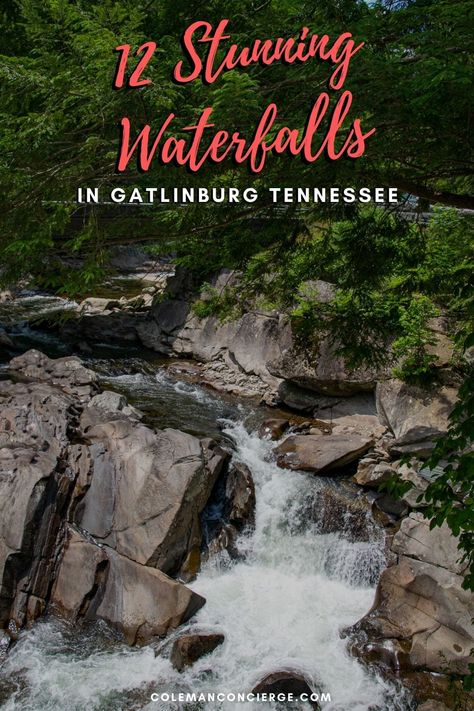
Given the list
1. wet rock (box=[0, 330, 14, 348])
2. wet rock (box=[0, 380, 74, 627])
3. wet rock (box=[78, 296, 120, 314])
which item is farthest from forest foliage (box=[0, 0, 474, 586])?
wet rock (box=[78, 296, 120, 314])

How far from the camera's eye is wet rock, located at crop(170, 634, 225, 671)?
748cm

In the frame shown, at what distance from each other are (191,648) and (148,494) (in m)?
2.39

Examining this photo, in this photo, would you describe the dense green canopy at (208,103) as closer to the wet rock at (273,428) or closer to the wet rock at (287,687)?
the wet rock at (287,687)

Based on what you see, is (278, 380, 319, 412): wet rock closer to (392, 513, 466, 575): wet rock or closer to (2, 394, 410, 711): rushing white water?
(2, 394, 410, 711): rushing white water

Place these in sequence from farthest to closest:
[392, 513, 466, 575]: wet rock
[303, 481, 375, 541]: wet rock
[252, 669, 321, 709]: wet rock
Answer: [303, 481, 375, 541]: wet rock
[392, 513, 466, 575]: wet rock
[252, 669, 321, 709]: wet rock

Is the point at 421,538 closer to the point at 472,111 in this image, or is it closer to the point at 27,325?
the point at 472,111

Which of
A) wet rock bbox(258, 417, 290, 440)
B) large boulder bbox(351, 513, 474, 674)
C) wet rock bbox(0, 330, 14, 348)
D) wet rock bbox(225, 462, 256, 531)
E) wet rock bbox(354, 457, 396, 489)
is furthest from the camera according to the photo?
Answer: wet rock bbox(0, 330, 14, 348)

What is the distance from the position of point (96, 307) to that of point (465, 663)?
54.0 feet

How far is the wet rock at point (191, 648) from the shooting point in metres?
7.48

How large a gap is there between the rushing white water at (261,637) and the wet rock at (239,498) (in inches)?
7.6

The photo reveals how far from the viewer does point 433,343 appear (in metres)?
11.5

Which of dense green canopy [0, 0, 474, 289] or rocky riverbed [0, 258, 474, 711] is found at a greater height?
dense green canopy [0, 0, 474, 289]

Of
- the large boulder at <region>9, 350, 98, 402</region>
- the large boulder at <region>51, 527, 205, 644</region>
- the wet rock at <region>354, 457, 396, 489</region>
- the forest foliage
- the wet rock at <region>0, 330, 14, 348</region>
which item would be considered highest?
the forest foliage

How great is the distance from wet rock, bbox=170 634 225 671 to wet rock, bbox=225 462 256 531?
2259mm
